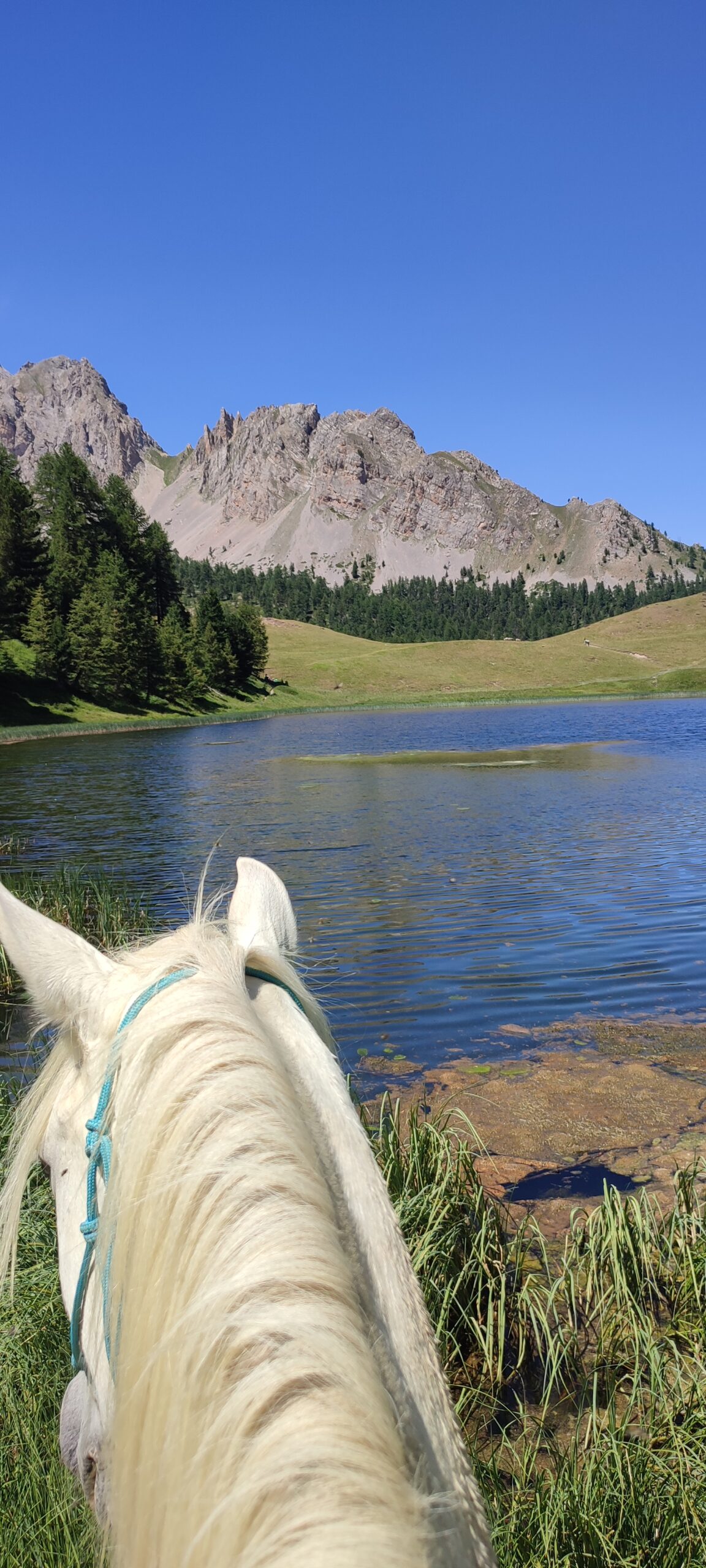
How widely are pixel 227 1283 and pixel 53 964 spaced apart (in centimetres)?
66

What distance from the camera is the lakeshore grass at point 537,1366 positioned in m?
2.34

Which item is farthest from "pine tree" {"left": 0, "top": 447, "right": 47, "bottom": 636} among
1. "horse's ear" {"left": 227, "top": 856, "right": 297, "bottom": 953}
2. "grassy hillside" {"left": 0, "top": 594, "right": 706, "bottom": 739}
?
"horse's ear" {"left": 227, "top": 856, "right": 297, "bottom": 953}

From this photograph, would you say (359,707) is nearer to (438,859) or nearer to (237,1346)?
(438,859)

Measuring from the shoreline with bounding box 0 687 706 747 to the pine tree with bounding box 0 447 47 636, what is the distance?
35.4 ft

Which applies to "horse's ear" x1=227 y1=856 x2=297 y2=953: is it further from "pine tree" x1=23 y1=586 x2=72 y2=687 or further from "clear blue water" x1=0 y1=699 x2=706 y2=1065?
"pine tree" x1=23 y1=586 x2=72 y2=687

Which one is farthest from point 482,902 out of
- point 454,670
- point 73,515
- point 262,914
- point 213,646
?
point 454,670

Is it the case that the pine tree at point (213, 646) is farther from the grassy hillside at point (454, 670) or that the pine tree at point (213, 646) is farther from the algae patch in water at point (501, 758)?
the algae patch in water at point (501, 758)

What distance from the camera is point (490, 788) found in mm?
25531

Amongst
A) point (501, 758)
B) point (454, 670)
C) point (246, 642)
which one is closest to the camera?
point (501, 758)

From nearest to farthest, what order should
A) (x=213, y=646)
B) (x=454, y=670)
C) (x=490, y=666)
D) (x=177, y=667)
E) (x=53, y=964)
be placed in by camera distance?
(x=53, y=964) < (x=177, y=667) < (x=213, y=646) < (x=454, y=670) < (x=490, y=666)

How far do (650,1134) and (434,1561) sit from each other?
514cm

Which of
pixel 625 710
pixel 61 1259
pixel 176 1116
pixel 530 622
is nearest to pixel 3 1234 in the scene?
pixel 61 1259

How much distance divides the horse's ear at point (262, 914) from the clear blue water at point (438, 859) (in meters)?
2.80

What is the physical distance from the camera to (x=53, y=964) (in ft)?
4.93
